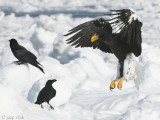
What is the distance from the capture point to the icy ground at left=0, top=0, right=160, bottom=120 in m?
3.26

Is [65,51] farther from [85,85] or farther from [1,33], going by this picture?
[1,33]

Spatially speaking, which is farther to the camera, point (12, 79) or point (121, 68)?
point (12, 79)

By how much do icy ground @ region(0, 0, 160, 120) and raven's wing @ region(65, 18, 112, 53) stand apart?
707mm

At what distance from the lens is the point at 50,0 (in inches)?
992

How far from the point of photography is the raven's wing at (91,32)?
3.61 meters

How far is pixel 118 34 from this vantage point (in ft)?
11.8

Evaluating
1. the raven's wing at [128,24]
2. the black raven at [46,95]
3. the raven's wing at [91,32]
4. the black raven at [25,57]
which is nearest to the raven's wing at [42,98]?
the black raven at [46,95]

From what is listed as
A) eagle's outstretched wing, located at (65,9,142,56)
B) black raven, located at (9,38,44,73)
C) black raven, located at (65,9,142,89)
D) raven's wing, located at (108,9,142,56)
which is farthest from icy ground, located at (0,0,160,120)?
raven's wing, located at (108,9,142,56)

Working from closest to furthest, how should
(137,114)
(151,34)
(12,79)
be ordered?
(137,114), (12,79), (151,34)

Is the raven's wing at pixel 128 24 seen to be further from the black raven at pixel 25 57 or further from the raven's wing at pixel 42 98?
the raven's wing at pixel 42 98

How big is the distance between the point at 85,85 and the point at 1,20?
37.1 feet

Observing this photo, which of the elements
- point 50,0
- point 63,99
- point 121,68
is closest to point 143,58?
point 63,99

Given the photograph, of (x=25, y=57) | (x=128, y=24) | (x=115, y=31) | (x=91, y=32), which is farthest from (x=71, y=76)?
(x=128, y=24)

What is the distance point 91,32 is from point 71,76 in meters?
4.32
